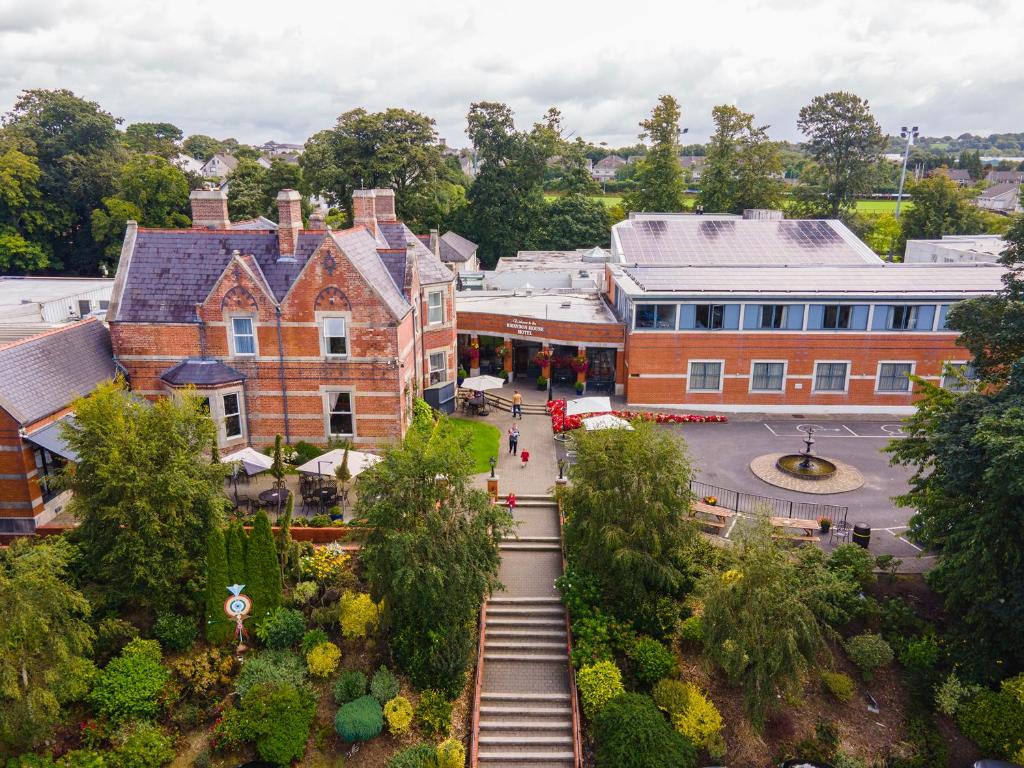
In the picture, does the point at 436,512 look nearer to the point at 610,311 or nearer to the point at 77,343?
the point at 77,343

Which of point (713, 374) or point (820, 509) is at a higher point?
point (713, 374)

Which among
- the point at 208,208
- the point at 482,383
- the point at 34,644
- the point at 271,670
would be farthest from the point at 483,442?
the point at 34,644

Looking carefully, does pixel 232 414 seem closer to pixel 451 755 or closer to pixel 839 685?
pixel 451 755

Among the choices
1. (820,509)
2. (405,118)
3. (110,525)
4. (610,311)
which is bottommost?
(820,509)

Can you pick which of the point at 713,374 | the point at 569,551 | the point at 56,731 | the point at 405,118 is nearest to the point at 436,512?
the point at 569,551

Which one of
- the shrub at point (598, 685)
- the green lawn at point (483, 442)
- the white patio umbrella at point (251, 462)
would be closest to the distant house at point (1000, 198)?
the green lawn at point (483, 442)

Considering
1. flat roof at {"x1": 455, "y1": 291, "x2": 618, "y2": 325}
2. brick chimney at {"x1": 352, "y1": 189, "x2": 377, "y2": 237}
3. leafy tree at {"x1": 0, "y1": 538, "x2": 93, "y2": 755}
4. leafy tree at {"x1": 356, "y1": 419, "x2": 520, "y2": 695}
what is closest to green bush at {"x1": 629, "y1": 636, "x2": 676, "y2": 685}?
leafy tree at {"x1": 356, "y1": 419, "x2": 520, "y2": 695}

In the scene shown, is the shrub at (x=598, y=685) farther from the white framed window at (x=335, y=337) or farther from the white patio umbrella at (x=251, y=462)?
the white framed window at (x=335, y=337)

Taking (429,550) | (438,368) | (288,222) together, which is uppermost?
(288,222)
